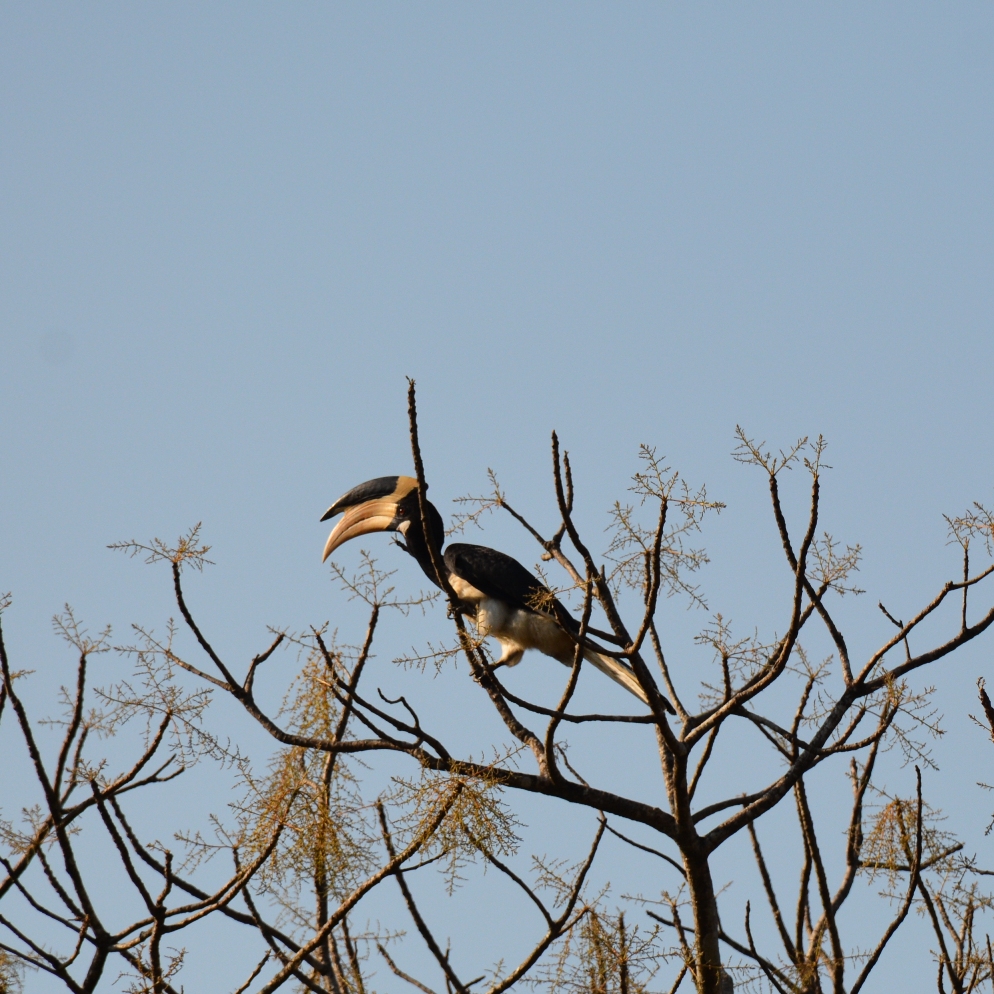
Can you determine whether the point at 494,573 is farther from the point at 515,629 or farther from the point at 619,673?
the point at 619,673

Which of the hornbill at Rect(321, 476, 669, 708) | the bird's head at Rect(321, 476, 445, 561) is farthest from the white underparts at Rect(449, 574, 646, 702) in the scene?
the bird's head at Rect(321, 476, 445, 561)

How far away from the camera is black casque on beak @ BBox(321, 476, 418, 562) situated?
568 centimetres

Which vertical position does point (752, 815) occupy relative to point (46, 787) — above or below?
above

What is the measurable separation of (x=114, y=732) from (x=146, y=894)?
793 mm

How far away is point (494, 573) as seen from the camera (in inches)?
222

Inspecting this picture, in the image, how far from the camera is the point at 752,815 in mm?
3154

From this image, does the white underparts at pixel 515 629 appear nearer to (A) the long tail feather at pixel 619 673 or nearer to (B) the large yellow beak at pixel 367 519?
(B) the large yellow beak at pixel 367 519

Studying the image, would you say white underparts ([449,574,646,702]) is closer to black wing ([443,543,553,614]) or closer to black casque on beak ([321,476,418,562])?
black wing ([443,543,553,614])

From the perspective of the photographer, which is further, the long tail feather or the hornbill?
the hornbill

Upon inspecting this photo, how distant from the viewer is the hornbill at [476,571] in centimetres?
557

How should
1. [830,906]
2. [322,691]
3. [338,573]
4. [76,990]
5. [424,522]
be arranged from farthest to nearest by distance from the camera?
[830,906] → [338,573] → [322,691] → [424,522] → [76,990]

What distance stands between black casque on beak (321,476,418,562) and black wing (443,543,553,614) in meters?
0.32

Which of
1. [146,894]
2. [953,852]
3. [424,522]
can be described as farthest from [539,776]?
[953,852]

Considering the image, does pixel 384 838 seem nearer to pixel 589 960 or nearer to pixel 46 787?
pixel 589 960
